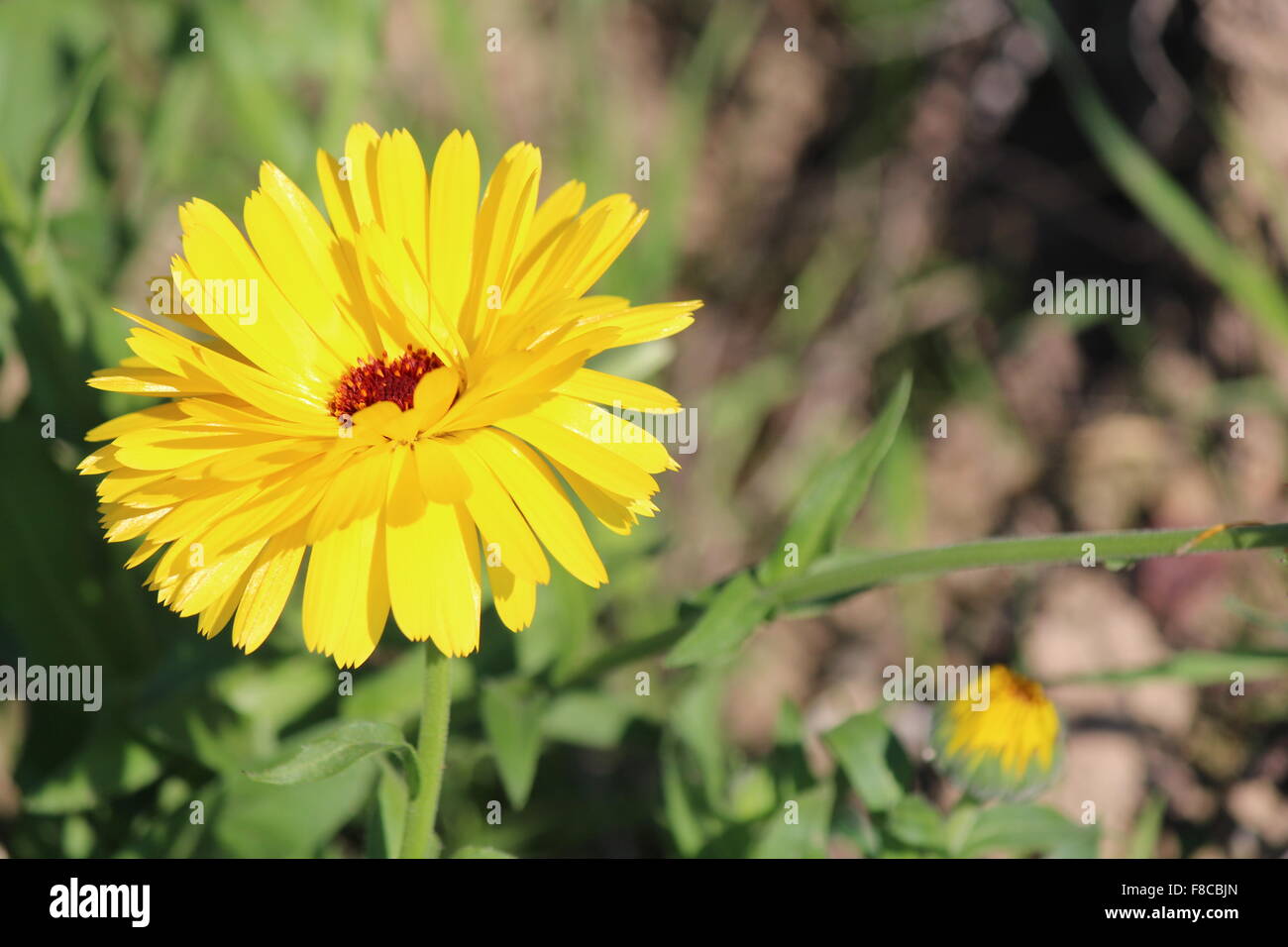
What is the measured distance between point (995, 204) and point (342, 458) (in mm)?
3190

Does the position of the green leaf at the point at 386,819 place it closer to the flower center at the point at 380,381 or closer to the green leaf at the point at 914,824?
the flower center at the point at 380,381

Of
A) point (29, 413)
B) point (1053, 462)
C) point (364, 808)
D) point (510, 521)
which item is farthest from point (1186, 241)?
point (29, 413)

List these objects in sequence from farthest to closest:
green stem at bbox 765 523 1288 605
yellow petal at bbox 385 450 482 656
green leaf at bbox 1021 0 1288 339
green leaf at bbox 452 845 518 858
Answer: green leaf at bbox 1021 0 1288 339
green leaf at bbox 452 845 518 858
green stem at bbox 765 523 1288 605
yellow petal at bbox 385 450 482 656

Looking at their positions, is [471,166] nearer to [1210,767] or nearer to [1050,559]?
[1050,559]

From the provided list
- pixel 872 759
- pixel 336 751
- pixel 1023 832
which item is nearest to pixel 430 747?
pixel 336 751

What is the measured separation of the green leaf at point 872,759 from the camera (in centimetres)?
228

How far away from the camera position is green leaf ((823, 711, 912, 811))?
2.28 meters

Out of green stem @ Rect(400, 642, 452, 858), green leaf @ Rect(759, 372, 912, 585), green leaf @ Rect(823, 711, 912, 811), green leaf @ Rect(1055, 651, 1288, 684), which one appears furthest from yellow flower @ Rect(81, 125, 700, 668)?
green leaf @ Rect(1055, 651, 1288, 684)

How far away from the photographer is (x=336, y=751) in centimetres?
174

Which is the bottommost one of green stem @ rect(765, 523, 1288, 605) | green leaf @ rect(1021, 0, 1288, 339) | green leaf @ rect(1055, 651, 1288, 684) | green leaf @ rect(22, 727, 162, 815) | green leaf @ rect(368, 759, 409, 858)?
green leaf @ rect(368, 759, 409, 858)

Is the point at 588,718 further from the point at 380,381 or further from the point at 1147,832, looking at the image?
the point at 1147,832

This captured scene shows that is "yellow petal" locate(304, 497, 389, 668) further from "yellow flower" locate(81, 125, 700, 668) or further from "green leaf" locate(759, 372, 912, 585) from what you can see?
"green leaf" locate(759, 372, 912, 585)

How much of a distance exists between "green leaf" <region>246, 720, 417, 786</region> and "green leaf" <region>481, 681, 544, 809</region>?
46cm

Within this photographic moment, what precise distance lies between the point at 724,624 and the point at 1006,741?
2.02 ft
